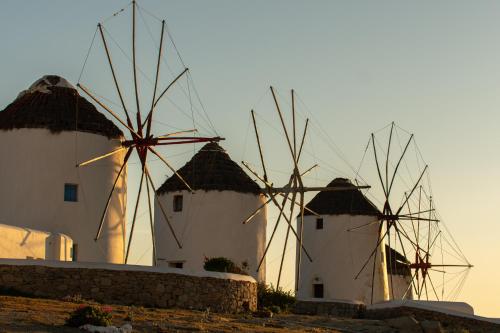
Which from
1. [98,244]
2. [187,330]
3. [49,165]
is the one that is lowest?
[187,330]

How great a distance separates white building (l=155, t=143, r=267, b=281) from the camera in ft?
139

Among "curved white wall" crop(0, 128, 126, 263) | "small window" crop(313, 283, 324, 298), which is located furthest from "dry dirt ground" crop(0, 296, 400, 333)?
"small window" crop(313, 283, 324, 298)

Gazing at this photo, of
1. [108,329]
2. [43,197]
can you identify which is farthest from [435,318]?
[108,329]

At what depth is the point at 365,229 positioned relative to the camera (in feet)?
162

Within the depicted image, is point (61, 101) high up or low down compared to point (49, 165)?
up

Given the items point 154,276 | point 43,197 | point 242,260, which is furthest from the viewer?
point 242,260

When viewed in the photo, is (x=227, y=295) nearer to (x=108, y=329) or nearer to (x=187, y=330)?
(x=187, y=330)

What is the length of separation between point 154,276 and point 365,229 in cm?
2044

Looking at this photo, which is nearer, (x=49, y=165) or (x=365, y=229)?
(x=49, y=165)

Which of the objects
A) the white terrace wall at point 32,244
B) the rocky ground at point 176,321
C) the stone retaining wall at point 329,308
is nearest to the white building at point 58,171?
the white terrace wall at point 32,244

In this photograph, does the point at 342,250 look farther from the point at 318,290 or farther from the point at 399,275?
the point at 399,275

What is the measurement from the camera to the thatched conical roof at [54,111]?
114 feet

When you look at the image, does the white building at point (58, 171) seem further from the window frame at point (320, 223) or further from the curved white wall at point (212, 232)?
the window frame at point (320, 223)

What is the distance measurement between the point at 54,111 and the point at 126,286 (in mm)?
7870
